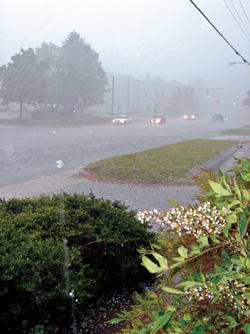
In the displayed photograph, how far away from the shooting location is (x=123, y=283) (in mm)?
3426

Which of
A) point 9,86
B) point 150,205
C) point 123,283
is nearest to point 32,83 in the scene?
point 9,86

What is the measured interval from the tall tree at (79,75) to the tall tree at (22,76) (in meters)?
2.98

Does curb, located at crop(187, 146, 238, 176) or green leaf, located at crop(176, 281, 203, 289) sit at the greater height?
green leaf, located at crop(176, 281, 203, 289)

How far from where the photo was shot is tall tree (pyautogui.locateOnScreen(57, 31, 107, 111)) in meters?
49.8

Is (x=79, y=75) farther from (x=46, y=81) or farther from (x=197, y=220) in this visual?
(x=197, y=220)

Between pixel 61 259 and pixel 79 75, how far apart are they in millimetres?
50791

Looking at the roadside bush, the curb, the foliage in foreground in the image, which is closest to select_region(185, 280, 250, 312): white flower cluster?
the foliage in foreground

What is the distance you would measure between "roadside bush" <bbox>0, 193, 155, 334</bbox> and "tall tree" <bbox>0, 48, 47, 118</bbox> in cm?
4644

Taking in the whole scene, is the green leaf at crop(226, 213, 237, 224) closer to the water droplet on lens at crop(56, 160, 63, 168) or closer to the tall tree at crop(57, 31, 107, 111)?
the water droplet on lens at crop(56, 160, 63, 168)

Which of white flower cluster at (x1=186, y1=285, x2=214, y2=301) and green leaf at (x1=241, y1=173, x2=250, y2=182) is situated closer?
white flower cluster at (x1=186, y1=285, x2=214, y2=301)

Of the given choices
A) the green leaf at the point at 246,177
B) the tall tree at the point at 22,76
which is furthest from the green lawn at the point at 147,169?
the tall tree at the point at 22,76

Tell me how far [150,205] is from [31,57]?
149 ft

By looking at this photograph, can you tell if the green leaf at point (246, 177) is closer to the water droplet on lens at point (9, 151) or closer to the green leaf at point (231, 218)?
the green leaf at point (231, 218)

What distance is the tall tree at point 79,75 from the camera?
4978cm
